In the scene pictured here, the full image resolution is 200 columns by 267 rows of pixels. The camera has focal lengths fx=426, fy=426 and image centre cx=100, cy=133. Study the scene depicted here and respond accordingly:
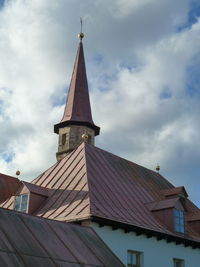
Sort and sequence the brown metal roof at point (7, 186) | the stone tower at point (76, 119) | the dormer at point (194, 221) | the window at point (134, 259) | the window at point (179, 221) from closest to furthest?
the window at point (134, 259) < the window at point (179, 221) < the dormer at point (194, 221) < the brown metal roof at point (7, 186) < the stone tower at point (76, 119)

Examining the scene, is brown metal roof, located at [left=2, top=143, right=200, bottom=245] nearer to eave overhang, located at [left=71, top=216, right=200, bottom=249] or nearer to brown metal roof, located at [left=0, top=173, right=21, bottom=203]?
eave overhang, located at [left=71, top=216, right=200, bottom=249]

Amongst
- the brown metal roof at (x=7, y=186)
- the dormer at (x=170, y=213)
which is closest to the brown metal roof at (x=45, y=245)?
the dormer at (x=170, y=213)

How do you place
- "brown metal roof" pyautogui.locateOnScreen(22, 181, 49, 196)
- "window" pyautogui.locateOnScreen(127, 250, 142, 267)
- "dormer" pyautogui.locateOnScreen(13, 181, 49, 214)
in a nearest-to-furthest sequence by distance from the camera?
"window" pyautogui.locateOnScreen(127, 250, 142, 267), "dormer" pyautogui.locateOnScreen(13, 181, 49, 214), "brown metal roof" pyautogui.locateOnScreen(22, 181, 49, 196)

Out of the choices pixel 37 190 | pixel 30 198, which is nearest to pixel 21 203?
pixel 30 198

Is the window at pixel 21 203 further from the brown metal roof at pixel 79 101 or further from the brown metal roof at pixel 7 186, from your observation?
the brown metal roof at pixel 79 101

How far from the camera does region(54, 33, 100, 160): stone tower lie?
A: 30.1 m

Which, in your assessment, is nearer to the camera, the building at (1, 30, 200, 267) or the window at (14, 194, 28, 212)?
the building at (1, 30, 200, 267)

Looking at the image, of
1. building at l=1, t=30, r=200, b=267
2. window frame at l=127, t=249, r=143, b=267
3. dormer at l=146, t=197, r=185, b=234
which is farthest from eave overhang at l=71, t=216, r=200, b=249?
window frame at l=127, t=249, r=143, b=267

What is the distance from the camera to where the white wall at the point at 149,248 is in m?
15.7

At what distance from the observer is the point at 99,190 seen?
17.8m

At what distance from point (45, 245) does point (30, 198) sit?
7942mm

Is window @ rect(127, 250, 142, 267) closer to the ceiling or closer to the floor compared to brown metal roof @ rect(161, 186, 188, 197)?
closer to the floor

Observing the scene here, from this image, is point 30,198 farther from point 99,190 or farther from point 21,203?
point 99,190

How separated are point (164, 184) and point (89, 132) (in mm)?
8206
